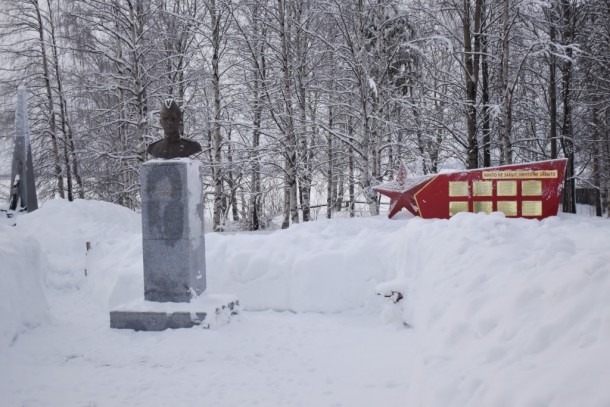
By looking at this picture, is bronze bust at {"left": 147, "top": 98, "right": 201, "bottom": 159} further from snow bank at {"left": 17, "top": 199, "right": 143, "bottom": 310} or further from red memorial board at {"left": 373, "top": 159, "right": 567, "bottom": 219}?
red memorial board at {"left": 373, "top": 159, "right": 567, "bottom": 219}

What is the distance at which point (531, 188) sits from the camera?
9.73 m

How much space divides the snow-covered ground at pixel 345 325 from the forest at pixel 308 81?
5071mm

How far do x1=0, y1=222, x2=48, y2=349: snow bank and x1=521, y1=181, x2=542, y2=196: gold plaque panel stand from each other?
894cm

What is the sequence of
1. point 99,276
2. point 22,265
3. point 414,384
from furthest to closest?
point 99,276 < point 22,265 < point 414,384

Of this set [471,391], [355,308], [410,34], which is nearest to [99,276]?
[355,308]

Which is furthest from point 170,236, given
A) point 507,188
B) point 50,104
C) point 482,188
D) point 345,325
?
point 50,104

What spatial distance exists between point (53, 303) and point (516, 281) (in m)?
8.11

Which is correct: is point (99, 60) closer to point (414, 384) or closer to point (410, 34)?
point (410, 34)

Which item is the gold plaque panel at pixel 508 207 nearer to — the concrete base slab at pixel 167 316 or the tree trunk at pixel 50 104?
the concrete base slab at pixel 167 316

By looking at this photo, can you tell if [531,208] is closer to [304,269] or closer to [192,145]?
[304,269]

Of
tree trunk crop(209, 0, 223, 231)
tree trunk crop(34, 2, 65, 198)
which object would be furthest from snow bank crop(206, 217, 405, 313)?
tree trunk crop(34, 2, 65, 198)

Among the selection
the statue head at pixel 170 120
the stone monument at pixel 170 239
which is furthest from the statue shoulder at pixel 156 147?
the stone monument at pixel 170 239

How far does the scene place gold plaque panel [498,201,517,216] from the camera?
9812 mm

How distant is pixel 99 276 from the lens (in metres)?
9.39
